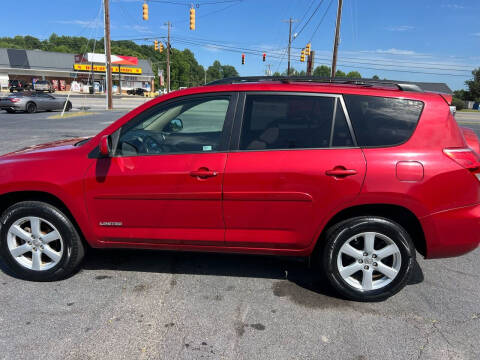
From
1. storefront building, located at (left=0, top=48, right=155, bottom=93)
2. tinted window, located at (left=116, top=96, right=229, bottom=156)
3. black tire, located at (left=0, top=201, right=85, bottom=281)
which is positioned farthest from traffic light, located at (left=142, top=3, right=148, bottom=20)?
storefront building, located at (left=0, top=48, right=155, bottom=93)

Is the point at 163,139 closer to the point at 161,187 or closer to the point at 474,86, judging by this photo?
the point at 161,187

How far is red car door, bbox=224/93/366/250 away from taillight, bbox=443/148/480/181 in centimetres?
69

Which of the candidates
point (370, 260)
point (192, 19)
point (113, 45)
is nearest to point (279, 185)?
point (370, 260)

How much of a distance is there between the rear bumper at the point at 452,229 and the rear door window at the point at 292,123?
91cm

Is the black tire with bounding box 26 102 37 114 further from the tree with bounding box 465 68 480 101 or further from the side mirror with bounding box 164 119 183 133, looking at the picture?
the tree with bounding box 465 68 480 101

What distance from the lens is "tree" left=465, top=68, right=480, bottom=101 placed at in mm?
68250

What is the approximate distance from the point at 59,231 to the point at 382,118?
114 inches

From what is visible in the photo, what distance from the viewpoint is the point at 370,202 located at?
2867 millimetres

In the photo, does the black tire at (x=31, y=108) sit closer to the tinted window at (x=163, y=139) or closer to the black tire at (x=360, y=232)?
the tinted window at (x=163, y=139)

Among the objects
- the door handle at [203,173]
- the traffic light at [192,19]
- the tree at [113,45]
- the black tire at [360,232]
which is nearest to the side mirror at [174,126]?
the door handle at [203,173]

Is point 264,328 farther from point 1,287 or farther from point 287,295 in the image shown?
point 1,287

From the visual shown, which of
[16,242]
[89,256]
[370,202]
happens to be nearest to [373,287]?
[370,202]

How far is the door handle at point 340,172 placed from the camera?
2.83 metres

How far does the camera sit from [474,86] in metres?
68.8
